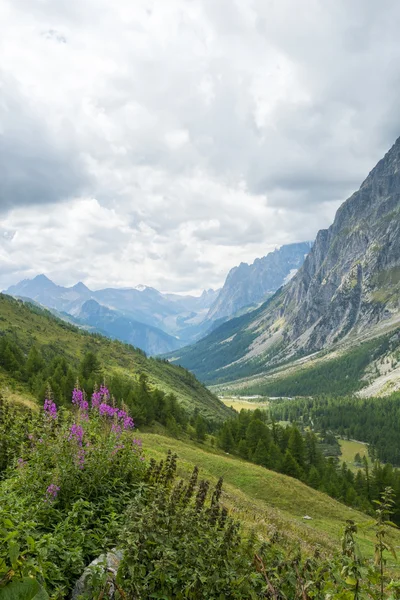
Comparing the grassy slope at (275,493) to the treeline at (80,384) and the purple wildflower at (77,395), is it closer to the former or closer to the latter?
the treeline at (80,384)

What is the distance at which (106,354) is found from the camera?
159 metres

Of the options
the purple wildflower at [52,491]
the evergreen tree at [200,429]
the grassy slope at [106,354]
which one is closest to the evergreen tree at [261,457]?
the evergreen tree at [200,429]

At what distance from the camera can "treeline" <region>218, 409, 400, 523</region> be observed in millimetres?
61688

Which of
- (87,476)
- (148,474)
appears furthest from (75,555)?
(148,474)

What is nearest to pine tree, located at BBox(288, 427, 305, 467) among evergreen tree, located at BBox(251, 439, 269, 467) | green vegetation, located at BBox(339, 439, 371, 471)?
evergreen tree, located at BBox(251, 439, 269, 467)

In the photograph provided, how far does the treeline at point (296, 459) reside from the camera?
202 ft

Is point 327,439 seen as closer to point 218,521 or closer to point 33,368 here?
point 33,368

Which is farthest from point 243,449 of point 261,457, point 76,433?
point 76,433

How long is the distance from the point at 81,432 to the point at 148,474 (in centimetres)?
325

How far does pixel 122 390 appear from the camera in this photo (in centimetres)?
6656

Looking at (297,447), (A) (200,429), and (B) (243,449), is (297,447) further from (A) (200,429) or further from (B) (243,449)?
(A) (200,429)

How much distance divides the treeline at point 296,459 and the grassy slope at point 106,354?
48.3 metres

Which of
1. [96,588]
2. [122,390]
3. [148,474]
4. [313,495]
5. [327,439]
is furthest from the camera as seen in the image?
[327,439]

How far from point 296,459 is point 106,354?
10631 centimetres
